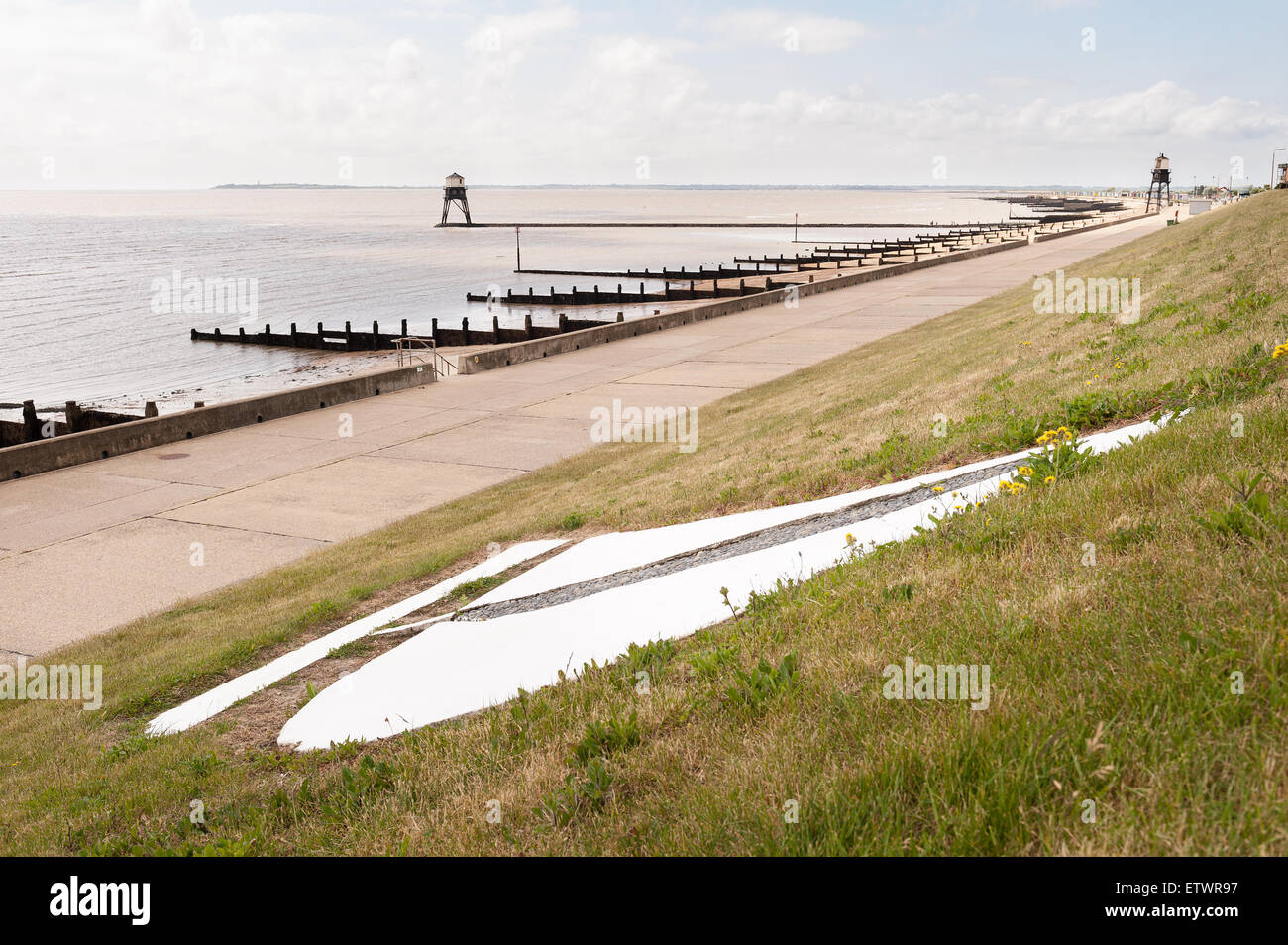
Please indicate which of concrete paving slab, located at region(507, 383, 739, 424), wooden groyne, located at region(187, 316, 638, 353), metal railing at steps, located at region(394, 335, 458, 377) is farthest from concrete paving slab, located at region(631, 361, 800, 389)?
wooden groyne, located at region(187, 316, 638, 353)

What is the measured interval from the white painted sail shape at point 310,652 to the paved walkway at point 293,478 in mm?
3134

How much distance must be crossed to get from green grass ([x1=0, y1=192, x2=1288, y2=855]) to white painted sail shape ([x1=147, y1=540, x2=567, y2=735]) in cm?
33

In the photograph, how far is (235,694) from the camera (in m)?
7.53

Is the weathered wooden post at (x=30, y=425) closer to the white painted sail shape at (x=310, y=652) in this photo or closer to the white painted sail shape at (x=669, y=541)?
the white painted sail shape at (x=310, y=652)

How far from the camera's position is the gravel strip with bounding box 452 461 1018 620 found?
26.7 ft

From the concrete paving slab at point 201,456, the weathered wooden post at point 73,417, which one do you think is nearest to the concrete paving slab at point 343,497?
the concrete paving slab at point 201,456

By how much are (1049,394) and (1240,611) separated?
22.1 feet

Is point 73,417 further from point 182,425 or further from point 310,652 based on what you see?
point 310,652

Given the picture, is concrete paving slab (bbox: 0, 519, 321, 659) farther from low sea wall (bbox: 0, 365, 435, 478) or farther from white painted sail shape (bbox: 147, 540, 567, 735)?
low sea wall (bbox: 0, 365, 435, 478)

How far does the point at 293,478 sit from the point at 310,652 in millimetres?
8742

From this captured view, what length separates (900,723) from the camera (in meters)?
3.85

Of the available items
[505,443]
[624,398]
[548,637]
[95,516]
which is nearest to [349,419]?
[505,443]
